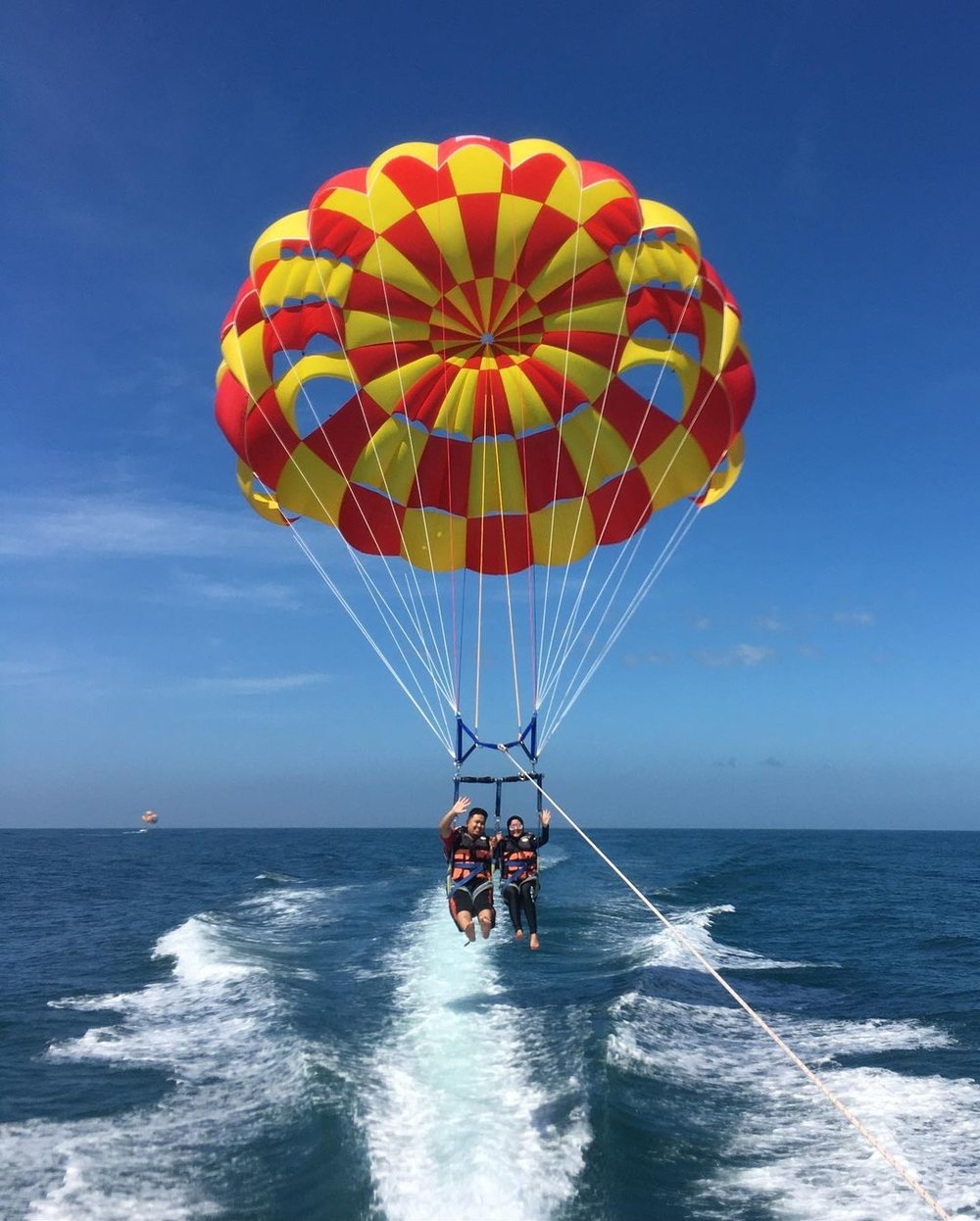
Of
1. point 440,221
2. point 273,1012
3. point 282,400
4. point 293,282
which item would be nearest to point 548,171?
point 440,221

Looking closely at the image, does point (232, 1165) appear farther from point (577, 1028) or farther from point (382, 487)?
point (382, 487)

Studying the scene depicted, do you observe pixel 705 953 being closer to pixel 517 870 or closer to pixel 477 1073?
pixel 477 1073

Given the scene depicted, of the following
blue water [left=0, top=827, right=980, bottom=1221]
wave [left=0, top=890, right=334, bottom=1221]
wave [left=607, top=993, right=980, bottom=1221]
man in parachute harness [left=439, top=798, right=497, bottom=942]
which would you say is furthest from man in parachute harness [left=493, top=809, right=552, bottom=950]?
wave [left=0, top=890, right=334, bottom=1221]

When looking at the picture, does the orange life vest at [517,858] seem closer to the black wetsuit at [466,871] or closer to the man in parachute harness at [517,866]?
the man in parachute harness at [517,866]

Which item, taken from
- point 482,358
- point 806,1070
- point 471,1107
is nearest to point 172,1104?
point 471,1107

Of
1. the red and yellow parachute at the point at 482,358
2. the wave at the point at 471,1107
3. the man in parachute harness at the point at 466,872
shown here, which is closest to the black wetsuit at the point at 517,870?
the man in parachute harness at the point at 466,872

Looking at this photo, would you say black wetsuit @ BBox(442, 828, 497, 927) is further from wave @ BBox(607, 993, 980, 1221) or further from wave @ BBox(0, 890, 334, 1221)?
wave @ BBox(607, 993, 980, 1221)

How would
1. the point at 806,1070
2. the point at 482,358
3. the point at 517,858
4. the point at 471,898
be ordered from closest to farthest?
the point at 806,1070 < the point at 471,898 < the point at 517,858 < the point at 482,358
